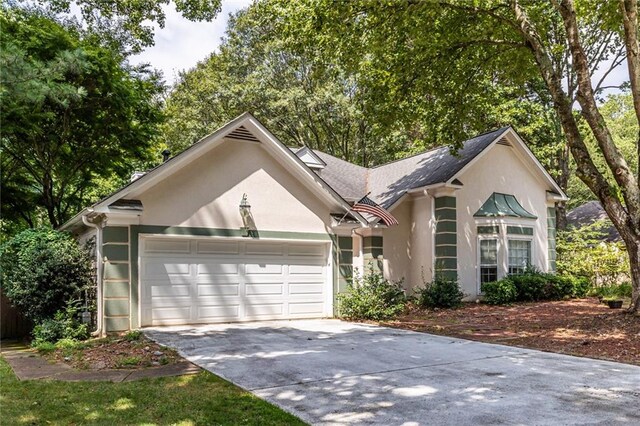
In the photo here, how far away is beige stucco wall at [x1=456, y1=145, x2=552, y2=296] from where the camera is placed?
16469 mm

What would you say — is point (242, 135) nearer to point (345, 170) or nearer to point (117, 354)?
point (117, 354)

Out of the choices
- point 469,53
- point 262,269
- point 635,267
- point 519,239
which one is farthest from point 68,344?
point 519,239

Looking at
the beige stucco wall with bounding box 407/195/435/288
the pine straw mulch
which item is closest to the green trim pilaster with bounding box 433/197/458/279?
the beige stucco wall with bounding box 407/195/435/288

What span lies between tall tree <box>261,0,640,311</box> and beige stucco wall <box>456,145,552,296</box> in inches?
99.6

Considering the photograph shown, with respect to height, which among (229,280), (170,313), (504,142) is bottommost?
(170,313)

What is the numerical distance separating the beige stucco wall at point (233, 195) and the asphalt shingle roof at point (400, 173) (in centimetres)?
355

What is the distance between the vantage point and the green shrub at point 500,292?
51.7ft

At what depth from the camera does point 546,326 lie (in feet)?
36.6

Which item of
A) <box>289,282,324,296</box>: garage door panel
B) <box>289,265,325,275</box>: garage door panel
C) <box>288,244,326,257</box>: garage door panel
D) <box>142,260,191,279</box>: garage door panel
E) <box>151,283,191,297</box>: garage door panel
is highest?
<box>288,244,326,257</box>: garage door panel

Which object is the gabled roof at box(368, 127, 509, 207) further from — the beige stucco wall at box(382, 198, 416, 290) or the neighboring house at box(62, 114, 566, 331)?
the beige stucco wall at box(382, 198, 416, 290)

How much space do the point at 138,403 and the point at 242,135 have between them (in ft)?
26.6

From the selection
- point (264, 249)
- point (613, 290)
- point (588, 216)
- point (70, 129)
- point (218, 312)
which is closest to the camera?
point (218, 312)

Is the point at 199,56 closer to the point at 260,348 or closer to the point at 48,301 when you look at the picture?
the point at 48,301

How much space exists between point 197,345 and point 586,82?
9.45 metres
